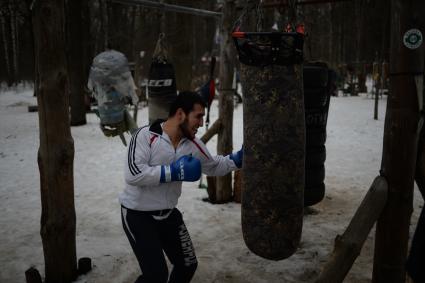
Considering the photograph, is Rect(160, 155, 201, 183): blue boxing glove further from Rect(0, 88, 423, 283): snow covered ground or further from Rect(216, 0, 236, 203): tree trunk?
Rect(216, 0, 236, 203): tree trunk

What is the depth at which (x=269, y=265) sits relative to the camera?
12.8 feet

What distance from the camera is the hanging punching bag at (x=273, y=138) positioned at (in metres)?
2.41

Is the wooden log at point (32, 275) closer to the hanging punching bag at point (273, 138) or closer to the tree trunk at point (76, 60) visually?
the hanging punching bag at point (273, 138)

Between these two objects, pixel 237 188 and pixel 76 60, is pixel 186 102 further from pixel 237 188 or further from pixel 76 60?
pixel 76 60

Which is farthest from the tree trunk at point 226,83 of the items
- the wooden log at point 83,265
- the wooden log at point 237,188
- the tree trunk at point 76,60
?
the tree trunk at point 76,60

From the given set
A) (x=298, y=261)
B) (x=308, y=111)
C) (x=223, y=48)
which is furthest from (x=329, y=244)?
(x=223, y=48)

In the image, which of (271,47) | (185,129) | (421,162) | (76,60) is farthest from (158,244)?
(76,60)

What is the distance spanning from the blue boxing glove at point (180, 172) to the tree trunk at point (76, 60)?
11161 millimetres

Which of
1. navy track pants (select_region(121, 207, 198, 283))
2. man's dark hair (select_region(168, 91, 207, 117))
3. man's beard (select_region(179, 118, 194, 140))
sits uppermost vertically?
man's dark hair (select_region(168, 91, 207, 117))

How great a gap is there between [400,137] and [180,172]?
5.06 feet

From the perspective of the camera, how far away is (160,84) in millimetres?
4816

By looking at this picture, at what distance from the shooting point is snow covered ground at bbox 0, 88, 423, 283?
3756 mm

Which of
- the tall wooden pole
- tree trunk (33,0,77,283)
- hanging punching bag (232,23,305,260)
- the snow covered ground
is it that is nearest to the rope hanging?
hanging punching bag (232,23,305,260)

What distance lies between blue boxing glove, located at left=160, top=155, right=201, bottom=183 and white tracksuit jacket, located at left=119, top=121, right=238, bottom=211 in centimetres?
4
